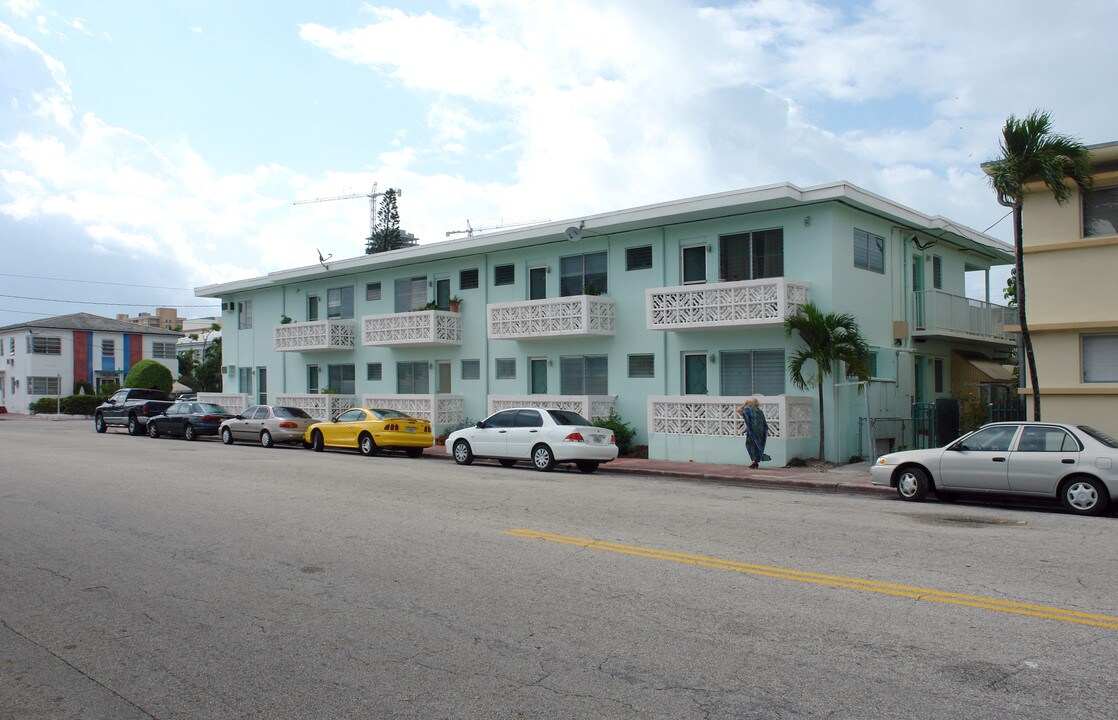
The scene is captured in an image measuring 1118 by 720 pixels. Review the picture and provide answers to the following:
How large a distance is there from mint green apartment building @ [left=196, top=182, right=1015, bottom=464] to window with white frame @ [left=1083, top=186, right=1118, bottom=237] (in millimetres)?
4672

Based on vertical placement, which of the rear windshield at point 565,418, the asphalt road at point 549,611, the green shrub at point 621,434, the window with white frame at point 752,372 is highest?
the window with white frame at point 752,372

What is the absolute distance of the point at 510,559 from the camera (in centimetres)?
903

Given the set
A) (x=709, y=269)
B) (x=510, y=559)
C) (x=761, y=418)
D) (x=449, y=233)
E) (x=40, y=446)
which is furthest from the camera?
(x=449, y=233)

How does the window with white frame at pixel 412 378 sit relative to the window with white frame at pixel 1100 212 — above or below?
below

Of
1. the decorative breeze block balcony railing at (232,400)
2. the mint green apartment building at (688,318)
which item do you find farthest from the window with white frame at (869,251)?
the decorative breeze block balcony railing at (232,400)

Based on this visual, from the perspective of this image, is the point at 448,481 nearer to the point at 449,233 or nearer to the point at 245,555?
the point at 245,555

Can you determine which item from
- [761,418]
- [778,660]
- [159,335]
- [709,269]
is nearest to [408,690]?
[778,660]

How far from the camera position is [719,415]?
21.1 meters

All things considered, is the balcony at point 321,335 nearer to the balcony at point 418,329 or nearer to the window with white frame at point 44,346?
the balcony at point 418,329

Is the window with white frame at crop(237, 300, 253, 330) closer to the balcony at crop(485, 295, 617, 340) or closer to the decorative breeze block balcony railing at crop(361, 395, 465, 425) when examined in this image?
the decorative breeze block balcony railing at crop(361, 395, 465, 425)

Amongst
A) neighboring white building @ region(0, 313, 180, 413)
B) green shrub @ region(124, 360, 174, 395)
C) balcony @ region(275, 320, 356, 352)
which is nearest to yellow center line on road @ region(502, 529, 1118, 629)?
balcony @ region(275, 320, 356, 352)

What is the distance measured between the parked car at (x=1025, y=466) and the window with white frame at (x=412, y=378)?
18.6m

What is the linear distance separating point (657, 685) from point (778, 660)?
93 centimetres

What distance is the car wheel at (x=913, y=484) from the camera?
1455 cm
